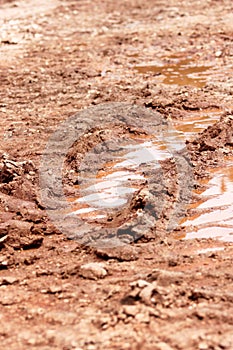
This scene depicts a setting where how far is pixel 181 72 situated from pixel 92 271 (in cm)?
703

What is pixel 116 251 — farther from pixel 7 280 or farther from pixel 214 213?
pixel 214 213

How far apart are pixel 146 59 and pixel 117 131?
4423 millimetres

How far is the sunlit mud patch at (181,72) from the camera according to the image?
10.2 metres

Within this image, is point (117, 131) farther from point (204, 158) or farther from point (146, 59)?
point (146, 59)

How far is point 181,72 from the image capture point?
35.7 ft

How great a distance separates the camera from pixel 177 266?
4.63 metres

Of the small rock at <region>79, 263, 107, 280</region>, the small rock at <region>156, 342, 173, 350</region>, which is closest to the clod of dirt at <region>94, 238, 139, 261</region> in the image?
the small rock at <region>79, 263, 107, 280</region>

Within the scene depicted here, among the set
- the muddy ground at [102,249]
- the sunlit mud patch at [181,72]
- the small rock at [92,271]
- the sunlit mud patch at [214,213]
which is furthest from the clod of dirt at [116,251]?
the sunlit mud patch at [181,72]

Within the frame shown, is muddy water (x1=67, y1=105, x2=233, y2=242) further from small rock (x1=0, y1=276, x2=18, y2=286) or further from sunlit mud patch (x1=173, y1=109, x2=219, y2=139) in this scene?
small rock (x1=0, y1=276, x2=18, y2=286)

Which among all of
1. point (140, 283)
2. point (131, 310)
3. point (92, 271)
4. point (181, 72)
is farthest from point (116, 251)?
point (181, 72)

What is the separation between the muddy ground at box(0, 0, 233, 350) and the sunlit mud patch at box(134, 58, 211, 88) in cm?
8

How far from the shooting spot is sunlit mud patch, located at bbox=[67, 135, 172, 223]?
19.2 feet

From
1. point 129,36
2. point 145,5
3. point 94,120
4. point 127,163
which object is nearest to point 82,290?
point 127,163

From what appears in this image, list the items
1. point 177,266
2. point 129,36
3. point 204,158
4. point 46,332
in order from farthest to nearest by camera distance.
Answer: point 129,36, point 204,158, point 177,266, point 46,332
